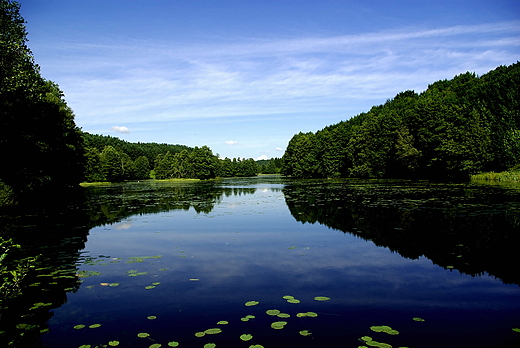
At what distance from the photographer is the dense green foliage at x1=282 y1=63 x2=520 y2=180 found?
50812mm

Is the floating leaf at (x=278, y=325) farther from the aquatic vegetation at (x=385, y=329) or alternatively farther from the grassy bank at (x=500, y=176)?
the grassy bank at (x=500, y=176)

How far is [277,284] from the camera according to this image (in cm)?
820

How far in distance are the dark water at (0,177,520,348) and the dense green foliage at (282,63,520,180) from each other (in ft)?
134

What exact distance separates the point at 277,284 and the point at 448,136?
55.6 metres

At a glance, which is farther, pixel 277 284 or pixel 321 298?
pixel 277 284

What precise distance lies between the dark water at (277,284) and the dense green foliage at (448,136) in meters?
41.0

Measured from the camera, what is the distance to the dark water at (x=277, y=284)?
5.74 m

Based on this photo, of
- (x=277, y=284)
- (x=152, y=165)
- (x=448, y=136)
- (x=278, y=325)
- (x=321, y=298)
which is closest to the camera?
(x=278, y=325)

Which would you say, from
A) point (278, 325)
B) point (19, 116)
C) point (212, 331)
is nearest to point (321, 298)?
point (278, 325)

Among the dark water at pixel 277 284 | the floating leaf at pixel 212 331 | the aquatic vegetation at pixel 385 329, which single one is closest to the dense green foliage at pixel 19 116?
the dark water at pixel 277 284

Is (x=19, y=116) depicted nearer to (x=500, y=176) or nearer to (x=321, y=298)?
(x=321, y=298)

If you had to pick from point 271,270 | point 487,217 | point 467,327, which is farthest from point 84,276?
point 487,217

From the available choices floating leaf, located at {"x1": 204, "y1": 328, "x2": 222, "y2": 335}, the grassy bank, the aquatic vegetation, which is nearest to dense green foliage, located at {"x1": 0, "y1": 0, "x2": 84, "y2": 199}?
floating leaf, located at {"x1": 204, "y1": 328, "x2": 222, "y2": 335}

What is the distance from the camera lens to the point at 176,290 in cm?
795
